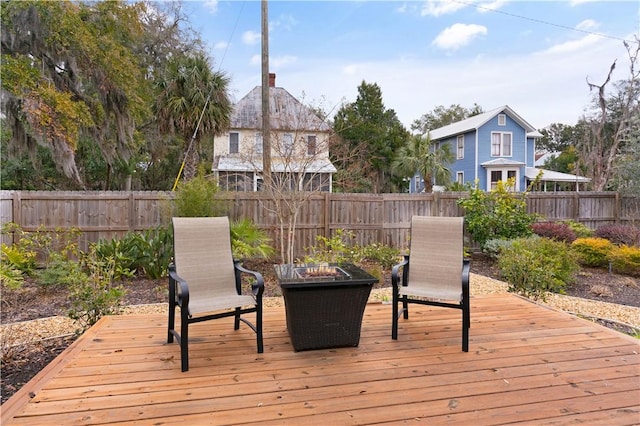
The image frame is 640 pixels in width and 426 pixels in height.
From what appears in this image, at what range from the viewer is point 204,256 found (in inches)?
125

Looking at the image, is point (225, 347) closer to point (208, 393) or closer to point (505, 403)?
point (208, 393)

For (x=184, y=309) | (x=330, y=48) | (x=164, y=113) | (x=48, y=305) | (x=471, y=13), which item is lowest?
(x=48, y=305)

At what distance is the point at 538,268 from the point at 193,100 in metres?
9.49

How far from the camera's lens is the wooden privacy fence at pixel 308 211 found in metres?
6.60

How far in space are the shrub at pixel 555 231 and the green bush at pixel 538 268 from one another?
1.64 metres

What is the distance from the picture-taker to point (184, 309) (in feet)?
8.22

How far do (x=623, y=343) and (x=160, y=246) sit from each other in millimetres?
5513

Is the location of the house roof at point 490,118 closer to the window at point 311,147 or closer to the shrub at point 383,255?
the window at point 311,147

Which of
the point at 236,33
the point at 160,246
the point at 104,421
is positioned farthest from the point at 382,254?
the point at 236,33

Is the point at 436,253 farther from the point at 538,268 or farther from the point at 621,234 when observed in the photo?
the point at 621,234

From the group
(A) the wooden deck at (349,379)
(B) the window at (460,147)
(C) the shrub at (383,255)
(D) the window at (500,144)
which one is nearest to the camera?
(A) the wooden deck at (349,379)

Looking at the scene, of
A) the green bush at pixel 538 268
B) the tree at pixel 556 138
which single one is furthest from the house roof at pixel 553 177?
the tree at pixel 556 138

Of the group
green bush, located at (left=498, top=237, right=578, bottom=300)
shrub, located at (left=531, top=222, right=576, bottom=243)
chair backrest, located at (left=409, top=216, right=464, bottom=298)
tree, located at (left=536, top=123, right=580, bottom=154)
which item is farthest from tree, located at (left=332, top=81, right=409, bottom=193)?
tree, located at (left=536, top=123, right=580, bottom=154)

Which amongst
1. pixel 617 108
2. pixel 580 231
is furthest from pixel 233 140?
pixel 617 108
